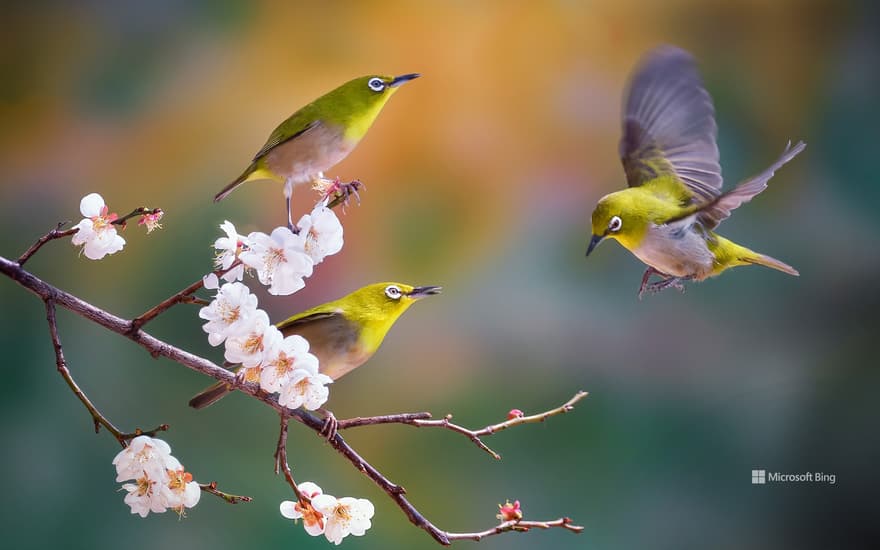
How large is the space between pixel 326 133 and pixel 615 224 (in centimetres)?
35

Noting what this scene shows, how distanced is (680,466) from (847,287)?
0.60m

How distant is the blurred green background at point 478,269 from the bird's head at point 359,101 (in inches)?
29.3

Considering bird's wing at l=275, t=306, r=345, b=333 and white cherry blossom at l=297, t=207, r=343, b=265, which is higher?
white cherry blossom at l=297, t=207, r=343, b=265

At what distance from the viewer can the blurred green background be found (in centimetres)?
166

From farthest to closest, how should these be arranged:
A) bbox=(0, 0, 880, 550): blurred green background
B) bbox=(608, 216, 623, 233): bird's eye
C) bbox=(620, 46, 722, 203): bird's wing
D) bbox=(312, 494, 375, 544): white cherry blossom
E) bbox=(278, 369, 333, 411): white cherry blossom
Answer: bbox=(0, 0, 880, 550): blurred green background → bbox=(620, 46, 722, 203): bird's wing → bbox=(608, 216, 623, 233): bird's eye → bbox=(312, 494, 375, 544): white cherry blossom → bbox=(278, 369, 333, 411): white cherry blossom

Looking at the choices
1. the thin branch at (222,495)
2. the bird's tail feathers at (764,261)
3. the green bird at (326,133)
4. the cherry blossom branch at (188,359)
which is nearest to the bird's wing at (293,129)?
the green bird at (326,133)

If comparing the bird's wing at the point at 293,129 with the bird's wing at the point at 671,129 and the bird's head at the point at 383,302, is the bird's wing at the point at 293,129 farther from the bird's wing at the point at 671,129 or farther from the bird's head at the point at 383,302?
the bird's wing at the point at 671,129

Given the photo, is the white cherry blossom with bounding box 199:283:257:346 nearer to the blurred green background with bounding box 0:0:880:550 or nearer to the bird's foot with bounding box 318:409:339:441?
the bird's foot with bounding box 318:409:339:441

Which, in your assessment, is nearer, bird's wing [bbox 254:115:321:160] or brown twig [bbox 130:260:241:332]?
brown twig [bbox 130:260:241:332]

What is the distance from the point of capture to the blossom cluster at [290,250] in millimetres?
733

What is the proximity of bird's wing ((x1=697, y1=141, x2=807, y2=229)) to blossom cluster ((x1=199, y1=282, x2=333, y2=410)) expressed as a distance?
429 mm

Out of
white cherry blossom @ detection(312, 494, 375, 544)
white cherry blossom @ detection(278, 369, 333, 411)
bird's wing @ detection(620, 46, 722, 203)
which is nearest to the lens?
white cherry blossom @ detection(278, 369, 333, 411)

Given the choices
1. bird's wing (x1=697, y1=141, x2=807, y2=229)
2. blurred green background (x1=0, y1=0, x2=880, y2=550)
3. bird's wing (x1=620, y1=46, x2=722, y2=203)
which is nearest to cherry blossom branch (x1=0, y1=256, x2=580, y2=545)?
bird's wing (x1=697, y1=141, x2=807, y2=229)

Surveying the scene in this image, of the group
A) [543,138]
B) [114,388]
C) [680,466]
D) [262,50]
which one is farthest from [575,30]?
[114,388]
